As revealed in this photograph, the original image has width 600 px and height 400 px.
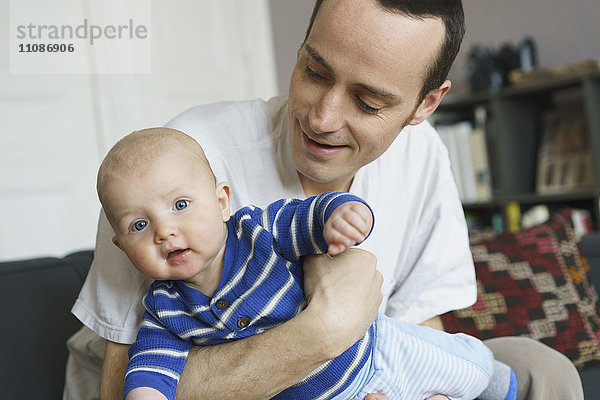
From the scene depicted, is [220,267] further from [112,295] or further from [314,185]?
[314,185]

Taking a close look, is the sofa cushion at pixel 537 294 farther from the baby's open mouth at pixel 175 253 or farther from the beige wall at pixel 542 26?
the beige wall at pixel 542 26

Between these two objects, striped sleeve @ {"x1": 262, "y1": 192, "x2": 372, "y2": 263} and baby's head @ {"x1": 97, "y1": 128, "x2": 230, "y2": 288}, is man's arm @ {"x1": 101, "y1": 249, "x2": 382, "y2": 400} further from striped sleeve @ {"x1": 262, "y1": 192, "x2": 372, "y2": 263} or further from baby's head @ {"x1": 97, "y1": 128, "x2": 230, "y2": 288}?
baby's head @ {"x1": 97, "y1": 128, "x2": 230, "y2": 288}

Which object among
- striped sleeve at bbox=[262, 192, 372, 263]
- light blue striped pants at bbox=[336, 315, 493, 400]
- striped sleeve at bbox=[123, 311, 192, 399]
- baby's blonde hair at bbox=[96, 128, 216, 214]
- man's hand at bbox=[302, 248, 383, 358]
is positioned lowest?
light blue striped pants at bbox=[336, 315, 493, 400]

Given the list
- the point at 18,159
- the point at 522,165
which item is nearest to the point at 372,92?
the point at 18,159

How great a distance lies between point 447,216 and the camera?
161cm

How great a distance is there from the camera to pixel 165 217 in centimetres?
110

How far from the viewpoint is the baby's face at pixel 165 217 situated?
43.6 inches

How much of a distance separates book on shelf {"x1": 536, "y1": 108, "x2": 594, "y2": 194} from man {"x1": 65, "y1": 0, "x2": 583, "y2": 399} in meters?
2.12

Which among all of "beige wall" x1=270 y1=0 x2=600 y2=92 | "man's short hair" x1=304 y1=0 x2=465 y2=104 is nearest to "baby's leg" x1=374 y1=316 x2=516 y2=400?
"man's short hair" x1=304 y1=0 x2=465 y2=104

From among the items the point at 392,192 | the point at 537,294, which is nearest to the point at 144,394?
the point at 392,192

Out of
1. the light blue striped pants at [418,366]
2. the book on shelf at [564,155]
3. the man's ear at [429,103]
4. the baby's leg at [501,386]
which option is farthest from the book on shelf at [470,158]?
the light blue striped pants at [418,366]

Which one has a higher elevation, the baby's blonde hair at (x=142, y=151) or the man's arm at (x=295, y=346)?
the baby's blonde hair at (x=142, y=151)

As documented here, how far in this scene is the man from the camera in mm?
1160

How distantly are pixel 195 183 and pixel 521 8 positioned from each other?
344cm
